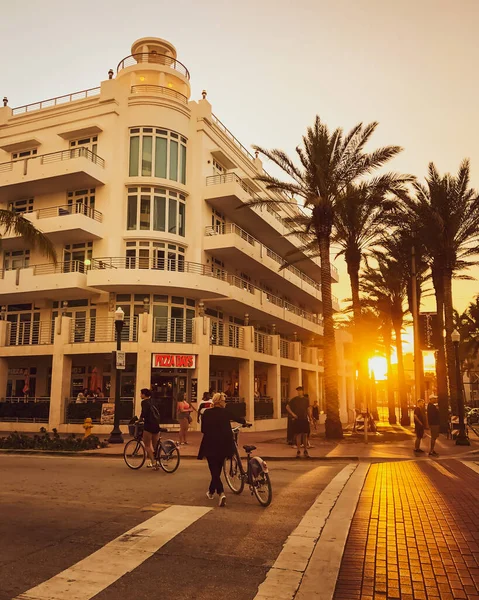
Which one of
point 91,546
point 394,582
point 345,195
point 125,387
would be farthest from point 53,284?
point 394,582

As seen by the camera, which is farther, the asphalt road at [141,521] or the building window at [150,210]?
the building window at [150,210]

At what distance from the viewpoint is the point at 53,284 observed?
90.7 feet

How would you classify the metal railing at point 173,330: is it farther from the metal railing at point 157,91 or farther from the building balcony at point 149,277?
the metal railing at point 157,91

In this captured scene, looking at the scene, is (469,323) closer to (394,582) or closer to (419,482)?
(419,482)

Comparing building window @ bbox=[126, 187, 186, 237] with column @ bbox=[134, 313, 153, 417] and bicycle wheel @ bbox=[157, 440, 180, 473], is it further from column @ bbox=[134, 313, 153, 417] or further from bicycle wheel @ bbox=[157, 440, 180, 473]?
bicycle wheel @ bbox=[157, 440, 180, 473]

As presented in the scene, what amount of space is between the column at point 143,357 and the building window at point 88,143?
1136cm

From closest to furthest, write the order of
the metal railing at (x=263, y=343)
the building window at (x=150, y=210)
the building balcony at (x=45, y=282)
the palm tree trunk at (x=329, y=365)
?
the palm tree trunk at (x=329, y=365), the building balcony at (x=45, y=282), the building window at (x=150, y=210), the metal railing at (x=263, y=343)

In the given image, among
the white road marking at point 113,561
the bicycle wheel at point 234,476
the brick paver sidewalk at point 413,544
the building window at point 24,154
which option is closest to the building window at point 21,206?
the building window at point 24,154

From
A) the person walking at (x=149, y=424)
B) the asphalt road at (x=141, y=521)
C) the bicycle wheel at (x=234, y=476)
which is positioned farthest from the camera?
the person walking at (x=149, y=424)

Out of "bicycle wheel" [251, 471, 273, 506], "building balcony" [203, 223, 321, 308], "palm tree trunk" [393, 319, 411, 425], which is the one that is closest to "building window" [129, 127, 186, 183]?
"building balcony" [203, 223, 321, 308]

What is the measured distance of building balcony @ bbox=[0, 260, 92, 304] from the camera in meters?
27.4

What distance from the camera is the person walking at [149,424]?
12.0 metres

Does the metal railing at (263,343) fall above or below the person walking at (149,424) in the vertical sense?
above

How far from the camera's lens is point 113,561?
5348mm
